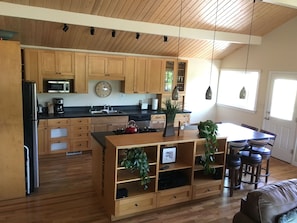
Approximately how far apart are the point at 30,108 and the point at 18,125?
316mm

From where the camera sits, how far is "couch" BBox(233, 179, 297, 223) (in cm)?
216

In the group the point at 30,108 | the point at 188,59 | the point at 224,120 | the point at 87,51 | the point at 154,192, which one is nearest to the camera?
the point at 154,192

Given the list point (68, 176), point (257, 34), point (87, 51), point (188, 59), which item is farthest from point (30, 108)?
point (257, 34)

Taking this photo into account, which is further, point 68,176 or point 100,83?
point 100,83

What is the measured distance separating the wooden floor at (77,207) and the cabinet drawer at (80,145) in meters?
1.06

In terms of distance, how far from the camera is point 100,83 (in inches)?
247

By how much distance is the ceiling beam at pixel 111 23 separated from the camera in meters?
4.03

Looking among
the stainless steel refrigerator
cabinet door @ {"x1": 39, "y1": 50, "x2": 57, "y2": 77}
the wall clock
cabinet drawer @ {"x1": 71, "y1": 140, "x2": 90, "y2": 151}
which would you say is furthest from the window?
the stainless steel refrigerator

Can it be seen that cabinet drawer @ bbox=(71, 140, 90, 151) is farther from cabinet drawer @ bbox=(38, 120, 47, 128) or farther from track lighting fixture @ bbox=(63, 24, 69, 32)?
track lighting fixture @ bbox=(63, 24, 69, 32)

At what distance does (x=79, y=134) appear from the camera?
223 inches

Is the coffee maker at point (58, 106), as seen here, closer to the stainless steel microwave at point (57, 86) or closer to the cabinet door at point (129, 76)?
the stainless steel microwave at point (57, 86)

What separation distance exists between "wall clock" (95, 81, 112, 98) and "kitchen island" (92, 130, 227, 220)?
2.59 metres

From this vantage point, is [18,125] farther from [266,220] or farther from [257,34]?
[257,34]

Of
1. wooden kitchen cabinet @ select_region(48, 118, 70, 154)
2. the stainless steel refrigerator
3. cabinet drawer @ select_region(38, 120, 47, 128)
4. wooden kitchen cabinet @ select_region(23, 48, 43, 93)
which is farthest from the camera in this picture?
wooden kitchen cabinet @ select_region(48, 118, 70, 154)
